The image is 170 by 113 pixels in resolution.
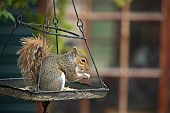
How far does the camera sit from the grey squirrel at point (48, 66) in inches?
83.0

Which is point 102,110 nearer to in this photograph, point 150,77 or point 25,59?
point 150,77

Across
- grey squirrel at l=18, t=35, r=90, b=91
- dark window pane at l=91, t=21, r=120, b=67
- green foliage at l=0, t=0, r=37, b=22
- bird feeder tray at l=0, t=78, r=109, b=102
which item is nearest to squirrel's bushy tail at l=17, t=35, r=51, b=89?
grey squirrel at l=18, t=35, r=90, b=91

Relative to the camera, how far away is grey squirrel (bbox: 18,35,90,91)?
2.11m

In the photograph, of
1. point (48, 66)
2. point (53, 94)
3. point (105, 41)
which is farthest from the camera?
point (105, 41)

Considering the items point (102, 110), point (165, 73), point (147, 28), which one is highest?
point (147, 28)

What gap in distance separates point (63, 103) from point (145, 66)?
26.7 inches

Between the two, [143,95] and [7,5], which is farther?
[143,95]

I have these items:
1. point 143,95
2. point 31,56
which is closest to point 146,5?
point 143,95

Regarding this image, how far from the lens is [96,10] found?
14.0ft

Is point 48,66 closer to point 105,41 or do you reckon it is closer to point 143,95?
point 105,41

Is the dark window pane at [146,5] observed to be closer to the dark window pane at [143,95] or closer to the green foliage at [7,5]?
the dark window pane at [143,95]

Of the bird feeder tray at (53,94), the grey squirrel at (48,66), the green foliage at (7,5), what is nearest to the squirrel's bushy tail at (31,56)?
the grey squirrel at (48,66)

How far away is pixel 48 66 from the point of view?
212cm

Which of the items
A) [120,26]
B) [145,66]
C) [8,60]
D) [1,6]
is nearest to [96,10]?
[120,26]
